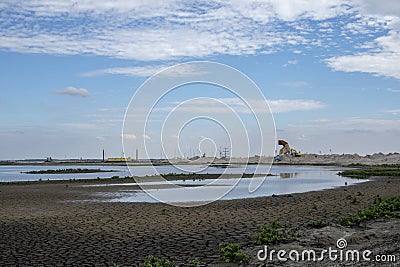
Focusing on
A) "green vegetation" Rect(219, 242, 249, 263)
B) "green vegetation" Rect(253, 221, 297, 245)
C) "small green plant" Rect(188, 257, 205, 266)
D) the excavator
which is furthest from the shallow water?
the excavator

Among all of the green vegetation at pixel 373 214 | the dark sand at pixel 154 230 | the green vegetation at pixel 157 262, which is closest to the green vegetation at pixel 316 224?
the dark sand at pixel 154 230

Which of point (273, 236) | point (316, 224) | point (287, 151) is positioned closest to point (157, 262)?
point (273, 236)

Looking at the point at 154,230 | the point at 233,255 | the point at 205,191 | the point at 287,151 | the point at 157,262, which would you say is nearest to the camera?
the point at 157,262

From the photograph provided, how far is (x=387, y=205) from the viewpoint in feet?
67.4

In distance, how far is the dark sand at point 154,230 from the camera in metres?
12.8

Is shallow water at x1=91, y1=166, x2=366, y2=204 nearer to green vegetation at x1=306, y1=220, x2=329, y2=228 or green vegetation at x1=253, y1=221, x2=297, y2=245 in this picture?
green vegetation at x1=306, y1=220, x2=329, y2=228

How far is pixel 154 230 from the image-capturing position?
55.8 feet

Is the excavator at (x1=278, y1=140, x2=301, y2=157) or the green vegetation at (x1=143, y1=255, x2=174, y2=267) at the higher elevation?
the excavator at (x1=278, y1=140, x2=301, y2=157)

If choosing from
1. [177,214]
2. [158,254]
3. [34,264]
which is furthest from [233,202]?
[34,264]

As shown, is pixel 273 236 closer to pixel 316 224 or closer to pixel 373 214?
pixel 316 224

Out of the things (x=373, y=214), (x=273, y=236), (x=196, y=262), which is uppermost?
(x=373, y=214)

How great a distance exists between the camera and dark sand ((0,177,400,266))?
41.9 ft

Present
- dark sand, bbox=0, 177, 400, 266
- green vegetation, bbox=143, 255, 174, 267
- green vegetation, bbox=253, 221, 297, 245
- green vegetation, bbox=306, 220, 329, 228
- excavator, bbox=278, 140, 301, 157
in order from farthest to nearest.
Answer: excavator, bbox=278, 140, 301, 157 → green vegetation, bbox=306, 220, 329, 228 → green vegetation, bbox=253, 221, 297, 245 → dark sand, bbox=0, 177, 400, 266 → green vegetation, bbox=143, 255, 174, 267

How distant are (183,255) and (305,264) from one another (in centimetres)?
360
